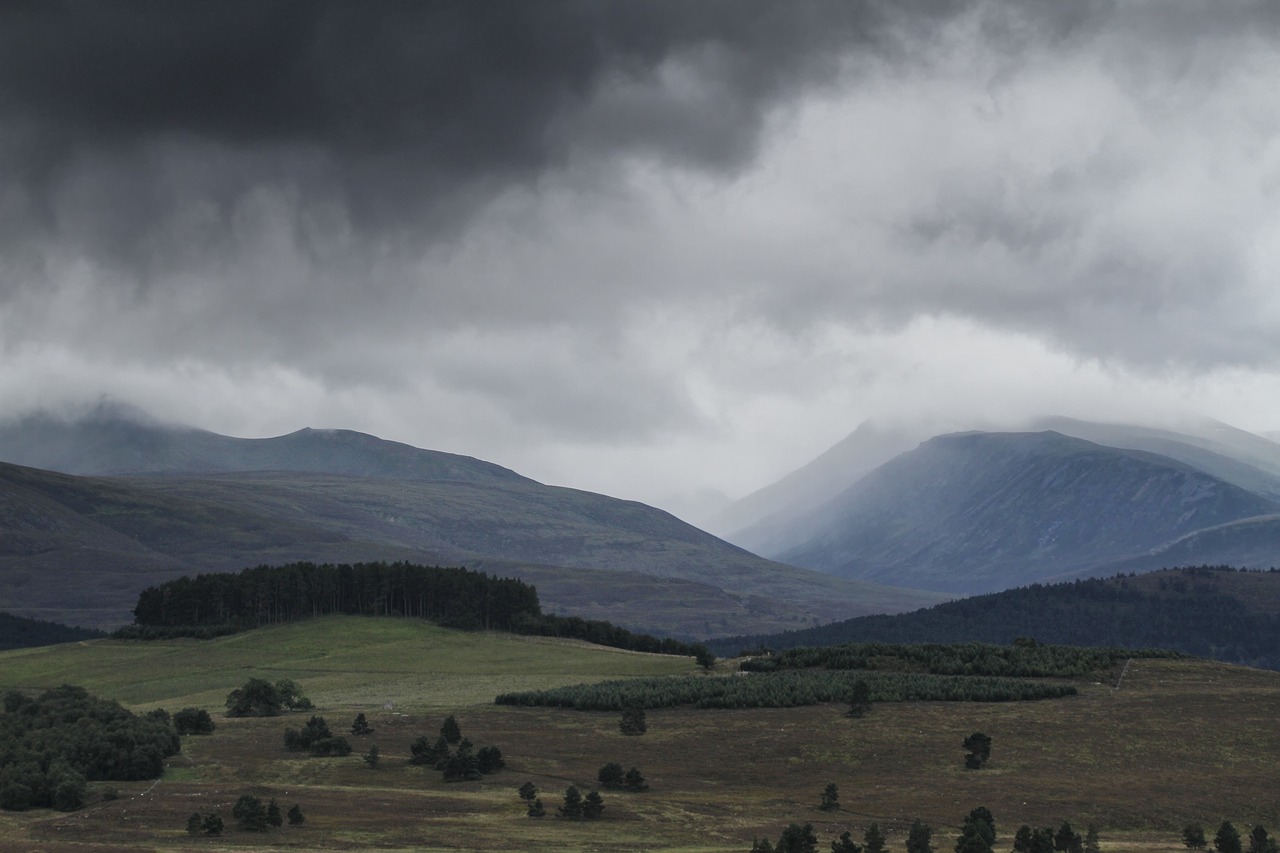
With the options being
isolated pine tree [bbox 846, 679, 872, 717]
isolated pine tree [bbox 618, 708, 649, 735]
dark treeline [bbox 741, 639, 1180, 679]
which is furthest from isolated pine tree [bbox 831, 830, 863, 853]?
dark treeline [bbox 741, 639, 1180, 679]

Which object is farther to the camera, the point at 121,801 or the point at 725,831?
the point at 121,801

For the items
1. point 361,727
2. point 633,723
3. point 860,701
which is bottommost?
point 361,727

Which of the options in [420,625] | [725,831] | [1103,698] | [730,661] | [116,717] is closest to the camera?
[725,831]

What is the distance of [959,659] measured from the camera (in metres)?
132

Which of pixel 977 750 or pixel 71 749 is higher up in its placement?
pixel 977 750

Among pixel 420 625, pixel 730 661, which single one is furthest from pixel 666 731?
pixel 420 625

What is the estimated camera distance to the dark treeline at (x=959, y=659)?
416 feet

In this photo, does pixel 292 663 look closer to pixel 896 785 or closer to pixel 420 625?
pixel 420 625

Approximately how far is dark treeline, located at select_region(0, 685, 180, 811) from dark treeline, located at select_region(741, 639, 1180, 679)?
219ft

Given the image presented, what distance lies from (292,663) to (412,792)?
91.6 metres

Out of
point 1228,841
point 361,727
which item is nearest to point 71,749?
point 361,727

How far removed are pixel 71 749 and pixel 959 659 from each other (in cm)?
8529

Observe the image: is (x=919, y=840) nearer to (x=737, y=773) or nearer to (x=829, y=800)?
(x=829, y=800)

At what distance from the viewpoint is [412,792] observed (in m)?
78.2
